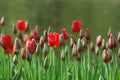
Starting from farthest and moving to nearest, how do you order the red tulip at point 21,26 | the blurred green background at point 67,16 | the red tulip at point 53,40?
the blurred green background at point 67,16, the red tulip at point 21,26, the red tulip at point 53,40

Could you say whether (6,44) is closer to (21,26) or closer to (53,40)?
(53,40)

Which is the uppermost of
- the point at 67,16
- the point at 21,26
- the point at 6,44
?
the point at 67,16

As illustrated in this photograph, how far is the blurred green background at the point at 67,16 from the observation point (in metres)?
23.2

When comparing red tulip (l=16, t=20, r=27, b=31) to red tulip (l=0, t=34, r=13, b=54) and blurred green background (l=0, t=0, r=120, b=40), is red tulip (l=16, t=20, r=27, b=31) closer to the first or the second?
red tulip (l=0, t=34, r=13, b=54)

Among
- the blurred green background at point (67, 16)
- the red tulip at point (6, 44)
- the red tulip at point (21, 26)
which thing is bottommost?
the red tulip at point (6, 44)

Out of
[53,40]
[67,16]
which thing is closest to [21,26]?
[53,40]

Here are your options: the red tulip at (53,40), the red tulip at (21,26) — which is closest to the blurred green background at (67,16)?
the red tulip at (21,26)

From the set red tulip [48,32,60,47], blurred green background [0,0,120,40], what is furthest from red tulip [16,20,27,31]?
blurred green background [0,0,120,40]

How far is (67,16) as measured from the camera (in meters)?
30.5

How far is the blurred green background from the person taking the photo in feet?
76.1

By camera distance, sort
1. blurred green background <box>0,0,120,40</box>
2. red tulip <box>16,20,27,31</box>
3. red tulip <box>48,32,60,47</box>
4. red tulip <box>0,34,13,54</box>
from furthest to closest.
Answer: blurred green background <box>0,0,120,40</box>, red tulip <box>16,20,27,31</box>, red tulip <box>48,32,60,47</box>, red tulip <box>0,34,13,54</box>

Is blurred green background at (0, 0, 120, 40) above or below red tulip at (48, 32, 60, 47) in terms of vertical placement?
above

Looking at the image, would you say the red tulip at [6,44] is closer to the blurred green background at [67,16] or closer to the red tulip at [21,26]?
the red tulip at [21,26]

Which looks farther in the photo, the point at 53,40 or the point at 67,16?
the point at 67,16
